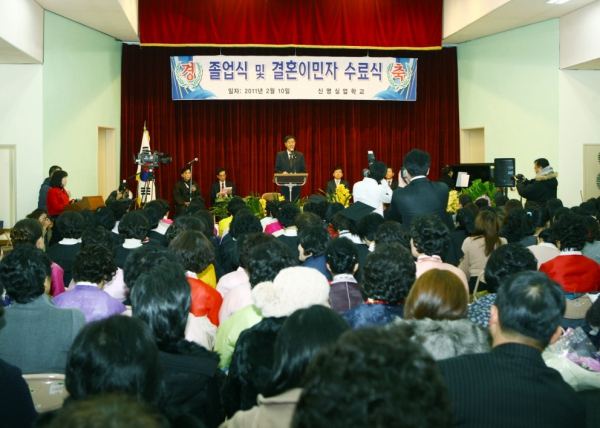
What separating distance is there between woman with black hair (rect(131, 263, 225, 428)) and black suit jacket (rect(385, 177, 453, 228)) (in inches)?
90.9

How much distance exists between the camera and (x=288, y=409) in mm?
1561

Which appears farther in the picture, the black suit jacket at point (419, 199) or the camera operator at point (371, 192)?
the camera operator at point (371, 192)

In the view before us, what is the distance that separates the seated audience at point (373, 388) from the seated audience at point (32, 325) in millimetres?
1663

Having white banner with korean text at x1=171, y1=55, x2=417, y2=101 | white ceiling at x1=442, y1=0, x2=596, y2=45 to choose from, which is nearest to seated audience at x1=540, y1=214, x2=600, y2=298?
white ceiling at x1=442, y1=0, x2=596, y2=45

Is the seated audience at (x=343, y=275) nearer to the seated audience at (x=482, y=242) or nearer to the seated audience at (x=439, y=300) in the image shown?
the seated audience at (x=439, y=300)

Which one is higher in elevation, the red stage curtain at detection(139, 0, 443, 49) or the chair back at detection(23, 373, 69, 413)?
the red stage curtain at detection(139, 0, 443, 49)

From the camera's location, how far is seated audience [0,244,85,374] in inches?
94.1

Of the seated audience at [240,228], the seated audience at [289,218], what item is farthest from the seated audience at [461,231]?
the seated audience at [240,228]

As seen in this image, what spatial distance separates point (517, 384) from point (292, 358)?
0.53m

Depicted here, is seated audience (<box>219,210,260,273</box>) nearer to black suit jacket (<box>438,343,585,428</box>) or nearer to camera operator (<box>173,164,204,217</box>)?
black suit jacket (<box>438,343,585,428</box>)

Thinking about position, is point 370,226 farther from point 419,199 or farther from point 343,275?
point 343,275

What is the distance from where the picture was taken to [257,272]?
115 inches

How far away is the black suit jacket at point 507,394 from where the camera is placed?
149 centimetres

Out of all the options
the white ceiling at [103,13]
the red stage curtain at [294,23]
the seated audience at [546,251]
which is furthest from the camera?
the red stage curtain at [294,23]
